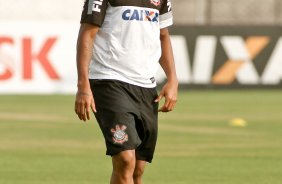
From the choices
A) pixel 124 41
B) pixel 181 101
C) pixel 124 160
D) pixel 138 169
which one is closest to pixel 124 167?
pixel 124 160

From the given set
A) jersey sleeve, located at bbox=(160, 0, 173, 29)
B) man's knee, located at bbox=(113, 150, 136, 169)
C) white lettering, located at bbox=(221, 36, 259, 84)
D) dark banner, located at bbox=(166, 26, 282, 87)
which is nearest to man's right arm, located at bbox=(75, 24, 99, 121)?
man's knee, located at bbox=(113, 150, 136, 169)

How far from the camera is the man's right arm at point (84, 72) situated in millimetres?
7910

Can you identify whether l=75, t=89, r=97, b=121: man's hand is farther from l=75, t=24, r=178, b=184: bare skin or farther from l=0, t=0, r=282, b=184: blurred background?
l=0, t=0, r=282, b=184: blurred background

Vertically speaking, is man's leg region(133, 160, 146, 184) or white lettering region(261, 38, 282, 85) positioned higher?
man's leg region(133, 160, 146, 184)

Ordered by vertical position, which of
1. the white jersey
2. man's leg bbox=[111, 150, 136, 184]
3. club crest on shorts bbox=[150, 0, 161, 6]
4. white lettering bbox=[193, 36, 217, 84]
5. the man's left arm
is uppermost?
club crest on shorts bbox=[150, 0, 161, 6]

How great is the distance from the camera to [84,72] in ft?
26.0

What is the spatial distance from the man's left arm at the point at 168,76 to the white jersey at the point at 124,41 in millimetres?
300

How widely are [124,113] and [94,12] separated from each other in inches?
30.5

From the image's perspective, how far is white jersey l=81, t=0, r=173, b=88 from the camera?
824cm

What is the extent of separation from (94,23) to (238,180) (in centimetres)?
391

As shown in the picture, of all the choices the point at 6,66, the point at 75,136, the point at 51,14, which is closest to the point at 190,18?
the point at 51,14

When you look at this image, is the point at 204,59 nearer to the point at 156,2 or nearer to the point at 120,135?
the point at 156,2

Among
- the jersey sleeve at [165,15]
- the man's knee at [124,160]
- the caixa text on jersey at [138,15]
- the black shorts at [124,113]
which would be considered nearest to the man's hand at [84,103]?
the black shorts at [124,113]

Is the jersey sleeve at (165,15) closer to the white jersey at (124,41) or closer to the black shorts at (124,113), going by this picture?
the white jersey at (124,41)
